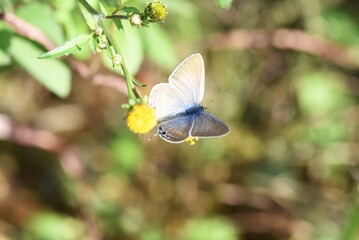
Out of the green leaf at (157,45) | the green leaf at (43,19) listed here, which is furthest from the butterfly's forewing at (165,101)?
the green leaf at (157,45)

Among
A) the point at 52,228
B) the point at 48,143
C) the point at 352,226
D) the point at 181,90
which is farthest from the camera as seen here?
the point at 52,228

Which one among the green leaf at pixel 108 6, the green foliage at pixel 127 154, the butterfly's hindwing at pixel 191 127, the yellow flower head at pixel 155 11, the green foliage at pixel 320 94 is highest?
the green foliage at pixel 320 94

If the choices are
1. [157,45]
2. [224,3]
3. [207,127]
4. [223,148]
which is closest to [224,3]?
[224,3]

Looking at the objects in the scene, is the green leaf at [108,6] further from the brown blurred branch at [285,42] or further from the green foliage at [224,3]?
the brown blurred branch at [285,42]

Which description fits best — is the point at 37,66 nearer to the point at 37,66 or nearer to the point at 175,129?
the point at 37,66

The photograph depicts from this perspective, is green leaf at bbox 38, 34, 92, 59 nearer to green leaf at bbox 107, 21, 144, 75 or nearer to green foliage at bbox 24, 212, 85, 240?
green leaf at bbox 107, 21, 144, 75

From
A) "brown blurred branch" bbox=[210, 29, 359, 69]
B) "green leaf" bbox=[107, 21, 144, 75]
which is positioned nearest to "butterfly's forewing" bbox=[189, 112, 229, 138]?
"green leaf" bbox=[107, 21, 144, 75]
